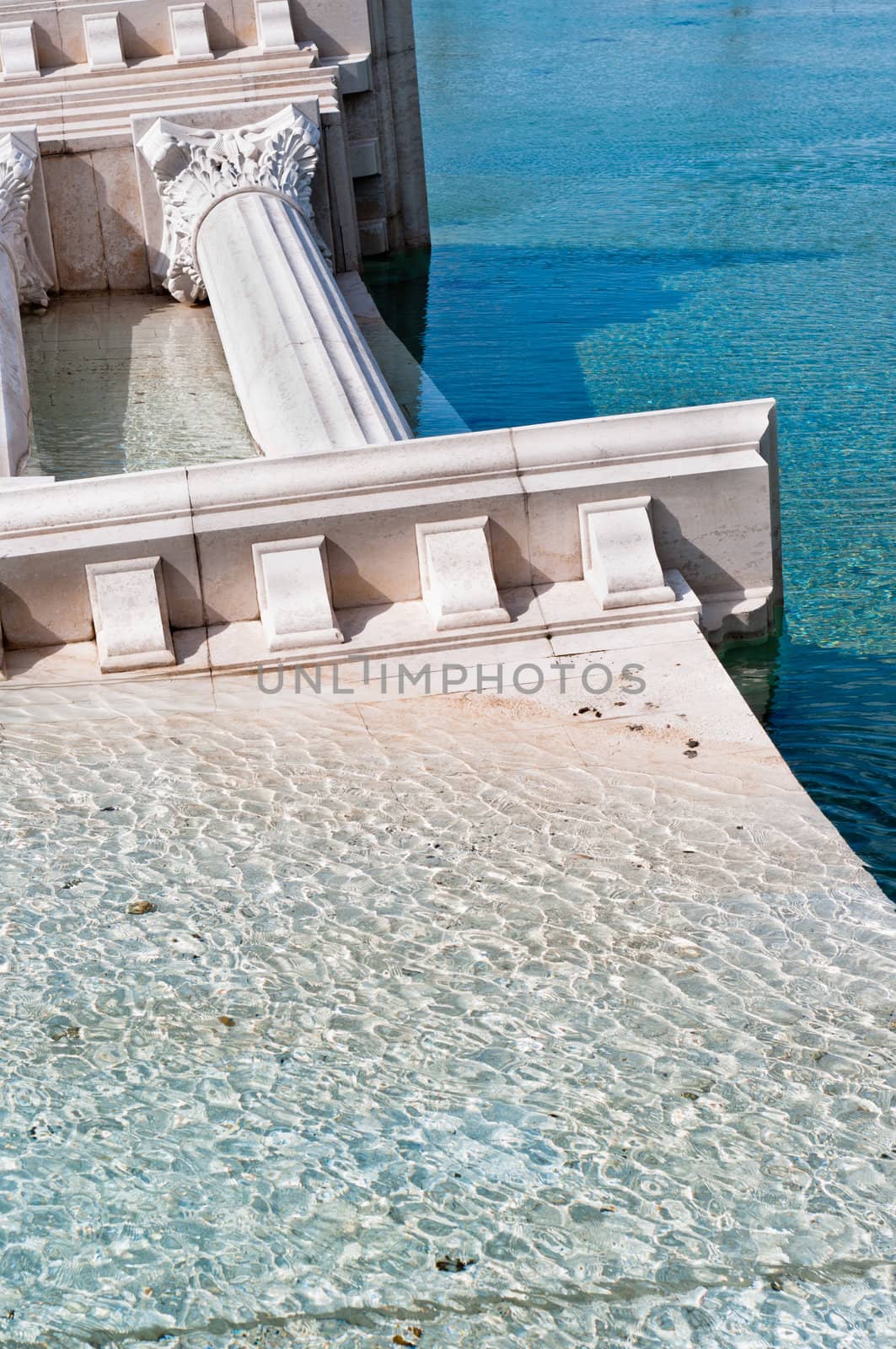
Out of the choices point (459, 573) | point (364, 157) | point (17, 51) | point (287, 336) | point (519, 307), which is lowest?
point (519, 307)

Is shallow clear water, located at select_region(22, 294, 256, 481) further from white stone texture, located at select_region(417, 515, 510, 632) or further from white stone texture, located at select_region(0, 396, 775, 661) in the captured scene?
white stone texture, located at select_region(417, 515, 510, 632)

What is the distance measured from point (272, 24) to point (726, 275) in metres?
3.61

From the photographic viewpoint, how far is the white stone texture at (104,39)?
10.6m

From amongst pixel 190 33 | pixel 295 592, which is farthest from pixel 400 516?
pixel 190 33

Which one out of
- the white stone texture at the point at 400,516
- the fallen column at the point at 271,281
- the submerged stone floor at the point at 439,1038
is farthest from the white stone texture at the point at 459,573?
the submerged stone floor at the point at 439,1038

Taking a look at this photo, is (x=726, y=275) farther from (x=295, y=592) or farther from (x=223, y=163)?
(x=295, y=592)

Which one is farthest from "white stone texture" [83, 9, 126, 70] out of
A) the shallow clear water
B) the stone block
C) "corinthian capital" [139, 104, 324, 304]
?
the stone block

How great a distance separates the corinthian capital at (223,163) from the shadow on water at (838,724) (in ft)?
16.8

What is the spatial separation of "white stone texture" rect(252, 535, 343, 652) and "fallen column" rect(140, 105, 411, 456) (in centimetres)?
43

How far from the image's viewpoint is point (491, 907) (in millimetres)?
3793

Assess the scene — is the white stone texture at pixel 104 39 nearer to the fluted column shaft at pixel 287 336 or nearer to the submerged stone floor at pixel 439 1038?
the fluted column shaft at pixel 287 336

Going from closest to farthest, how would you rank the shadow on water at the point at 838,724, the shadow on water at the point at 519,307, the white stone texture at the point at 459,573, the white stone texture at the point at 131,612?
the shadow on water at the point at 838,724
the white stone texture at the point at 131,612
the white stone texture at the point at 459,573
the shadow on water at the point at 519,307

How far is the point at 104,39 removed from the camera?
1061 cm

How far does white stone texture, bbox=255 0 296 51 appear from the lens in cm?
1080
